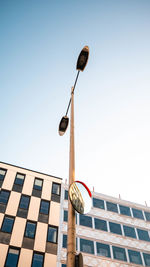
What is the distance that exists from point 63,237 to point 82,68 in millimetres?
19370

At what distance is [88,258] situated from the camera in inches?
817

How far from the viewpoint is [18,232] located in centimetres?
1599

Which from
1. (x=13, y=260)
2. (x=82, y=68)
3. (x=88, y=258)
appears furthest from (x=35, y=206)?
(x=82, y=68)

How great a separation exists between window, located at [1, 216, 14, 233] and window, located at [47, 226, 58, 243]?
304 cm

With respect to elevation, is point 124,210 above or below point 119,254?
above

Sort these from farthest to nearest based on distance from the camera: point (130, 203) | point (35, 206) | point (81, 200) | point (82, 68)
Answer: point (130, 203), point (35, 206), point (82, 68), point (81, 200)

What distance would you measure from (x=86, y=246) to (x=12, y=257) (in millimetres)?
9301

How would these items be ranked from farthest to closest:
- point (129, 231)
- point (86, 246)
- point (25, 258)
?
point (129, 231) → point (86, 246) → point (25, 258)

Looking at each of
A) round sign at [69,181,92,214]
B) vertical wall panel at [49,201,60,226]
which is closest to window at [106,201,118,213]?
vertical wall panel at [49,201,60,226]

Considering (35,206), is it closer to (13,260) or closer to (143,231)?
(13,260)

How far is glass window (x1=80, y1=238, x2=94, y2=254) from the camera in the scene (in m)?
21.2

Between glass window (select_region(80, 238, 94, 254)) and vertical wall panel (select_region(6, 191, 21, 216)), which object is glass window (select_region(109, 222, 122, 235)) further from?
vertical wall panel (select_region(6, 191, 21, 216))

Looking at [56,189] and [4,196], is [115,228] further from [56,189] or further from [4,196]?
[4,196]

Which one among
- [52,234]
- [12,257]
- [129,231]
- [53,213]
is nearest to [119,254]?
[129,231]
